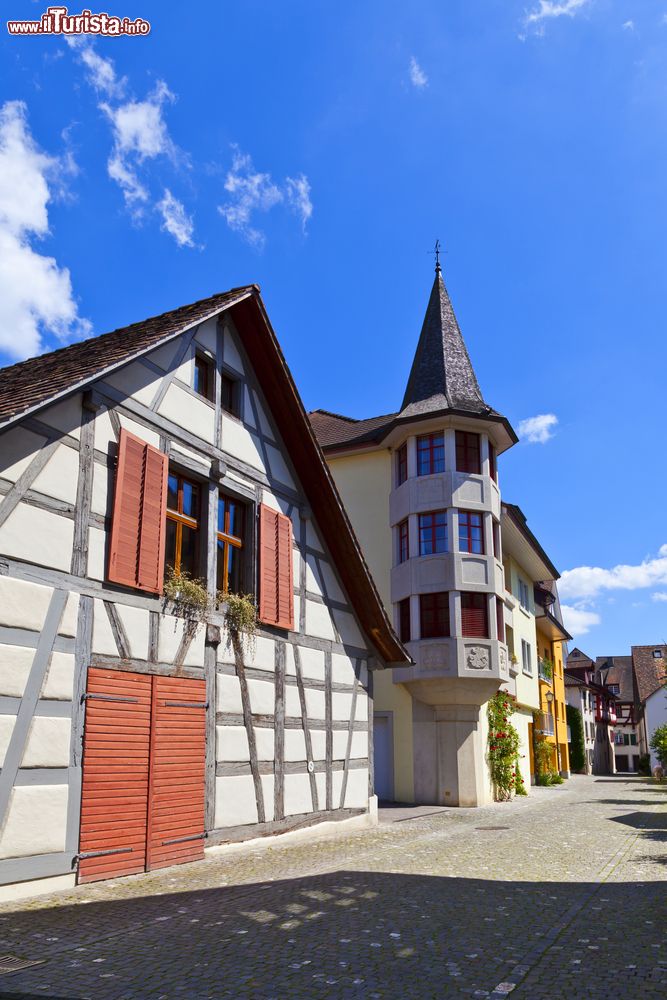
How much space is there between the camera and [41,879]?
834 centimetres

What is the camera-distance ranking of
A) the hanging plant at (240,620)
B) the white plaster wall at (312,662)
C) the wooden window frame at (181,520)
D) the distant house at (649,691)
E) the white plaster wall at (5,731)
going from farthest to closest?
the distant house at (649,691), the white plaster wall at (312,662), the hanging plant at (240,620), the wooden window frame at (181,520), the white plaster wall at (5,731)

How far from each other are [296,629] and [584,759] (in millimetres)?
42685

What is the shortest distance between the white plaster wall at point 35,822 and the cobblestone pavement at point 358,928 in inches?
20.3

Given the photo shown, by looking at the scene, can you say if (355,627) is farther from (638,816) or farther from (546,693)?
(546,693)

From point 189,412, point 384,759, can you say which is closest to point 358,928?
point 189,412

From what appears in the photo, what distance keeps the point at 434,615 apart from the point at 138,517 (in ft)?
44.8

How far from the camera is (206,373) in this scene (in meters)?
12.7

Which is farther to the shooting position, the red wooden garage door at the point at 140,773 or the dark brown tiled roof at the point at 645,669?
the dark brown tiled roof at the point at 645,669

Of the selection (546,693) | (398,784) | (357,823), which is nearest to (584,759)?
(546,693)

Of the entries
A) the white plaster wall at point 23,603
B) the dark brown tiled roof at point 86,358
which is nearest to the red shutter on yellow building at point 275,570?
the dark brown tiled roof at point 86,358

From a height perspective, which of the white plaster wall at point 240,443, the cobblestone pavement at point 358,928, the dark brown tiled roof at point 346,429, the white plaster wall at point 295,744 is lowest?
the cobblestone pavement at point 358,928

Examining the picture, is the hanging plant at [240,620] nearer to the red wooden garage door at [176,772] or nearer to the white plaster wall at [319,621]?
the red wooden garage door at [176,772]

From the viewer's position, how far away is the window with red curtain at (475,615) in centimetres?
2225

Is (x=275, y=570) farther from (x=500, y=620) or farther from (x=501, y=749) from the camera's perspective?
(x=501, y=749)
